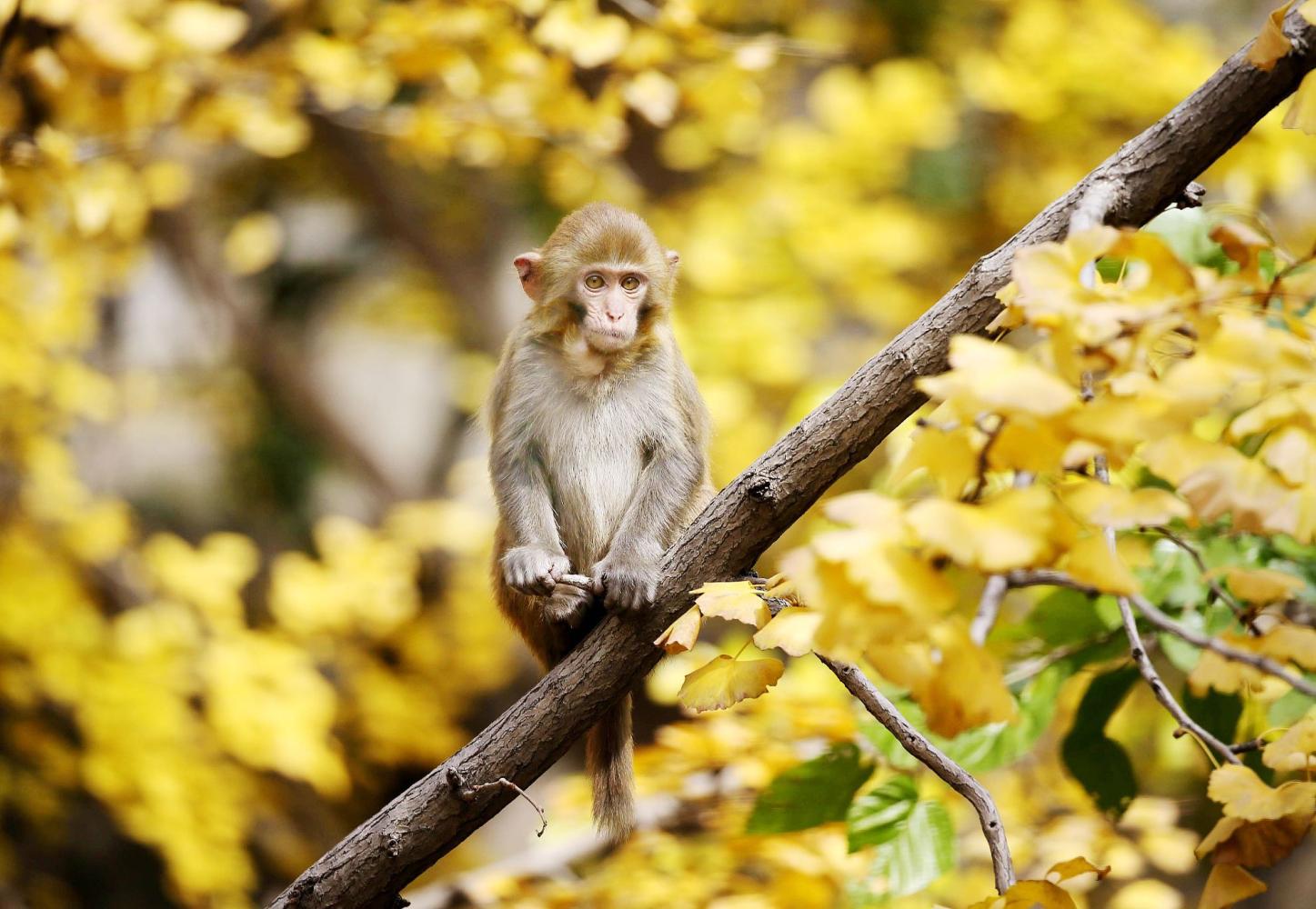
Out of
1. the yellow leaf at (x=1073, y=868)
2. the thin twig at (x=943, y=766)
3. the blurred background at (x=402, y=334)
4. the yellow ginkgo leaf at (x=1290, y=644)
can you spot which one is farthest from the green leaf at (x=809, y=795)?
the yellow ginkgo leaf at (x=1290, y=644)

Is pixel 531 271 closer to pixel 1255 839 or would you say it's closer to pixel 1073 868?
pixel 1073 868

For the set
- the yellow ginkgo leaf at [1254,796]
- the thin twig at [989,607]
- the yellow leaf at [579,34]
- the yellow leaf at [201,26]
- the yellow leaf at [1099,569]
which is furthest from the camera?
the yellow leaf at [201,26]

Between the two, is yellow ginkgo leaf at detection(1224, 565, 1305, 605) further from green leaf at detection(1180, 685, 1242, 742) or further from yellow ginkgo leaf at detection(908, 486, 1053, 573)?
green leaf at detection(1180, 685, 1242, 742)

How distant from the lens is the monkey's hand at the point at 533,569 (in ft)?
9.23

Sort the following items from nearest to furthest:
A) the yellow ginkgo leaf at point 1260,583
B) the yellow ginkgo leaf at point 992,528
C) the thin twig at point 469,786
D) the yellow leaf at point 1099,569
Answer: the yellow ginkgo leaf at point 992,528 → the yellow leaf at point 1099,569 → the yellow ginkgo leaf at point 1260,583 → the thin twig at point 469,786

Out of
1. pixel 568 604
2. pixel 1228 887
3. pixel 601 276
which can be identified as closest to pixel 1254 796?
pixel 1228 887

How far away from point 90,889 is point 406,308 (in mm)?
4163

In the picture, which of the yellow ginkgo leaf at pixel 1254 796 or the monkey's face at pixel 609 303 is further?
the monkey's face at pixel 609 303

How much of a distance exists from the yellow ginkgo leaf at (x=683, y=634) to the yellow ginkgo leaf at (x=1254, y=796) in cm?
80

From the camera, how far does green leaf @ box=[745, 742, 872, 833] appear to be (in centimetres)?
273

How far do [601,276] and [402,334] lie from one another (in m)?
5.50

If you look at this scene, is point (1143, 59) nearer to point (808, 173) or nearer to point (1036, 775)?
point (808, 173)

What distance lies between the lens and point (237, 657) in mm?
5133

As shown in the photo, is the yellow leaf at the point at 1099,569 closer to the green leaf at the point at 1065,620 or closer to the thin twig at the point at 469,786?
the thin twig at the point at 469,786
